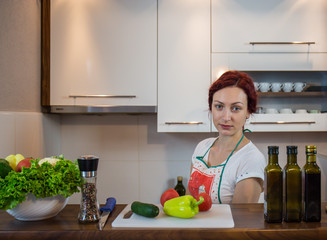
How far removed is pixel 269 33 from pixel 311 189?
1.34 m

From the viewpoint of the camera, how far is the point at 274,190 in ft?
2.82

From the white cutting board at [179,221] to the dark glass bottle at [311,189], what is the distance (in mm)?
200

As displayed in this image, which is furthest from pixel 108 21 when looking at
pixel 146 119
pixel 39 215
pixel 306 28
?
pixel 39 215

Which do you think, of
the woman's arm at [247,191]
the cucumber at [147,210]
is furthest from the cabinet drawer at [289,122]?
the cucumber at [147,210]

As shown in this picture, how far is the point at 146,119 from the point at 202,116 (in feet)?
1.72

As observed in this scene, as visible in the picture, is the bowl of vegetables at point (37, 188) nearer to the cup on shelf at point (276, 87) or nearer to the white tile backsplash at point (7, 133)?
the white tile backsplash at point (7, 133)

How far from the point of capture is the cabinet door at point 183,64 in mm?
1979

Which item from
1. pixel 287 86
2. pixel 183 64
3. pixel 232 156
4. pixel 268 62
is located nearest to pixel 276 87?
pixel 287 86

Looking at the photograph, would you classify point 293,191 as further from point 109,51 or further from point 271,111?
point 109,51

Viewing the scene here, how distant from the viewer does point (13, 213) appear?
0.89 meters

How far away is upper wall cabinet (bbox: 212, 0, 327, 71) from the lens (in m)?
1.95

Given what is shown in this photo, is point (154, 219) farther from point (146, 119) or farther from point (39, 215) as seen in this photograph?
point (146, 119)

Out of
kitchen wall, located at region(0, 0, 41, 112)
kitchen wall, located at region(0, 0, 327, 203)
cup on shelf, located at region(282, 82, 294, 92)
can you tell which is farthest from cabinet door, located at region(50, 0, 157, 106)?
cup on shelf, located at region(282, 82, 294, 92)

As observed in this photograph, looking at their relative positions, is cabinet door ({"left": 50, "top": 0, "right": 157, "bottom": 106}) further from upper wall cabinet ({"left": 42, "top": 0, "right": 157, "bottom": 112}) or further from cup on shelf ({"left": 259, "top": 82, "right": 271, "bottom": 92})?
cup on shelf ({"left": 259, "top": 82, "right": 271, "bottom": 92})
